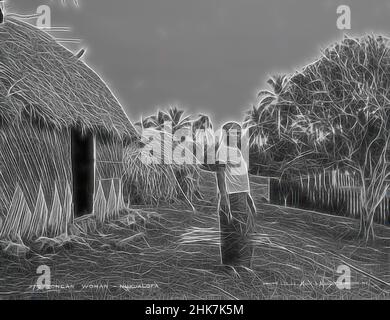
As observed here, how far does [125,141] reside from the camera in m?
3.69

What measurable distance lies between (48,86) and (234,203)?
2.43 m

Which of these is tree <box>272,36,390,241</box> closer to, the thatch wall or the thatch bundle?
the thatch bundle

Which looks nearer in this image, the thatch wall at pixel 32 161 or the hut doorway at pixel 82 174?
the thatch wall at pixel 32 161

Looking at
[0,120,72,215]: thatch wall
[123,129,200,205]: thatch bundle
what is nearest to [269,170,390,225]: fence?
[123,129,200,205]: thatch bundle

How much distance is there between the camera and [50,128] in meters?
3.51

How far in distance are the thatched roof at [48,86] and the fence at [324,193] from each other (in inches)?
70.4

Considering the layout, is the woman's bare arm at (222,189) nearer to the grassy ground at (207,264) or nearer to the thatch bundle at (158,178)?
the grassy ground at (207,264)

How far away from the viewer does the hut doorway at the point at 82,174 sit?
363 centimetres

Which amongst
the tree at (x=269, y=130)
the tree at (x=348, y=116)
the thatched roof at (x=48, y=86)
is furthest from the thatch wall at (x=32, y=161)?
the tree at (x=348, y=116)

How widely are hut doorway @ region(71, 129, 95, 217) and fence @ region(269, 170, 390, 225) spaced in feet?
6.74

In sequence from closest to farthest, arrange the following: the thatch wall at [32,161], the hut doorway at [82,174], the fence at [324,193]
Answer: the thatch wall at [32,161]
the fence at [324,193]
the hut doorway at [82,174]

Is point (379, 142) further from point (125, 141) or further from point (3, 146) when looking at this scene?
point (3, 146)
